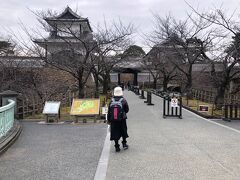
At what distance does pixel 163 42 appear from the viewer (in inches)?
1176

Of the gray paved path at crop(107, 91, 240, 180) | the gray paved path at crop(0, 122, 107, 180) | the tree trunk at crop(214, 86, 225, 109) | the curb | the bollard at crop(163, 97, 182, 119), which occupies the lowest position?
the gray paved path at crop(0, 122, 107, 180)

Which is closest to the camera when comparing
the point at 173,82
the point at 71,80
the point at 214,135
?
the point at 214,135

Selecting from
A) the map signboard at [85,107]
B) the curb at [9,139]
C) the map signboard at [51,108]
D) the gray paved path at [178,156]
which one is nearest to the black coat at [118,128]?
the gray paved path at [178,156]

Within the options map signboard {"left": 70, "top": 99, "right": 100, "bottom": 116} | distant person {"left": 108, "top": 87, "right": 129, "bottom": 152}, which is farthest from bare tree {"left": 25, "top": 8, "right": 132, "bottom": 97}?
distant person {"left": 108, "top": 87, "right": 129, "bottom": 152}

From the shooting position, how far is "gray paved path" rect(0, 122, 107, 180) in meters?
6.13

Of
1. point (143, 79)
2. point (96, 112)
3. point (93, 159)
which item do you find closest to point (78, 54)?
point (96, 112)

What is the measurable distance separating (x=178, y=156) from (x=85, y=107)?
7.66 meters

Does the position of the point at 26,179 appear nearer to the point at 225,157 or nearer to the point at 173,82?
the point at 225,157

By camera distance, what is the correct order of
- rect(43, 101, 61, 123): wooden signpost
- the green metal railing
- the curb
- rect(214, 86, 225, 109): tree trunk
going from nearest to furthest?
the curb → the green metal railing → rect(43, 101, 61, 123): wooden signpost → rect(214, 86, 225, 109): tree trunk

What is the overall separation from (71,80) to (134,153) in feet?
68.2

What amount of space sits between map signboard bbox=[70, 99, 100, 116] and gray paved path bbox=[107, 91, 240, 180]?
293 centimetres

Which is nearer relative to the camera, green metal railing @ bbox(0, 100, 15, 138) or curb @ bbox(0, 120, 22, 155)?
curb @ bbox(0, 120, 22, 155)

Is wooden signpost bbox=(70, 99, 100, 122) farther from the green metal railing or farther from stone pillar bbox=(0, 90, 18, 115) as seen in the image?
the green metal railing

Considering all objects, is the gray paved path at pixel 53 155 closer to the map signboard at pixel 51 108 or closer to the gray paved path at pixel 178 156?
the gray paved path at pixel 178 156
